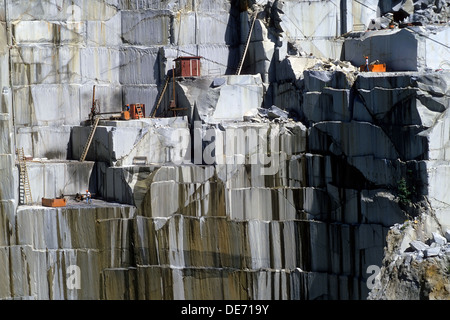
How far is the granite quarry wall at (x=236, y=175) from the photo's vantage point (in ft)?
194

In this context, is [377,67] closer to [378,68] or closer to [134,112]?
[378,68]

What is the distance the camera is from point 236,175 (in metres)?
62.8

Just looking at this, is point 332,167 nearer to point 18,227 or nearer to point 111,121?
point 111,121

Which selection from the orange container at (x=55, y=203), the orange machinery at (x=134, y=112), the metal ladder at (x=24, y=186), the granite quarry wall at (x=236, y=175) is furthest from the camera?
the orange machinery at (x=134, y=112)

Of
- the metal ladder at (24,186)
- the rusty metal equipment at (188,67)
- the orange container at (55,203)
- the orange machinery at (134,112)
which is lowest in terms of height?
the orange container at (55,203)

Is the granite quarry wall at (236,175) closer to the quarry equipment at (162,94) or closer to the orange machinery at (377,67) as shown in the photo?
the orange machinery at (377,67)

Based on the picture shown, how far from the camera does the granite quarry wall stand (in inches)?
2333

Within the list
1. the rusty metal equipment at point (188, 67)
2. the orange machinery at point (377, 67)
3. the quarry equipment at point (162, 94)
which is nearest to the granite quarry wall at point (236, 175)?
the rusty metal equipment at point (188, 67)

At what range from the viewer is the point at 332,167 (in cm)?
6212

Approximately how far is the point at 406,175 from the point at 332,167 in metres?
5.05

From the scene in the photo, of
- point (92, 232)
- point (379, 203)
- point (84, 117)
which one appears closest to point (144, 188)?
point (92, 232)

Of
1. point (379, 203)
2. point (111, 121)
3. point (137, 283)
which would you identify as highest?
point (111, 121)

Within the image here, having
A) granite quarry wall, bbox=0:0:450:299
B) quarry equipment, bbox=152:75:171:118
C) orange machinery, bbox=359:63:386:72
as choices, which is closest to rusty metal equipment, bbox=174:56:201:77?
granite quarry wall, bbox=0:0:450:299

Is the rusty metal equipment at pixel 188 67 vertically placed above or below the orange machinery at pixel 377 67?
above
